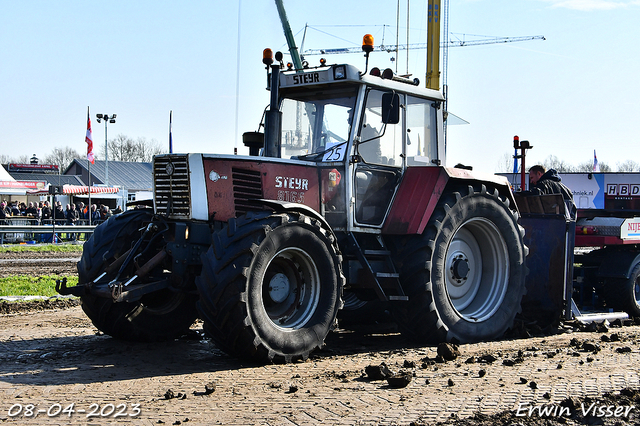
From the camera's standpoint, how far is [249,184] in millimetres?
6680

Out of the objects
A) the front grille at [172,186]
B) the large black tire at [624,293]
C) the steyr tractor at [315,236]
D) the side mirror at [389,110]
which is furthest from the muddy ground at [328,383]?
the side mirror at [389,110]

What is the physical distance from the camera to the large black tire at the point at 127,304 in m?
7.06

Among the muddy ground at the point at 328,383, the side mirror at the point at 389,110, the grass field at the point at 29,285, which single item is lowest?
the grass field at the point at 29,285

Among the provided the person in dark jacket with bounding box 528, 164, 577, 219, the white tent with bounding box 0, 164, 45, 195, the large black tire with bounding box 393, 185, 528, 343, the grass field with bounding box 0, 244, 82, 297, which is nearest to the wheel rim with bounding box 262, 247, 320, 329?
the large black tire with bounding box 393, 185, 528, 343

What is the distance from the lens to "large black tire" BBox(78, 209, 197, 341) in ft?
23.2

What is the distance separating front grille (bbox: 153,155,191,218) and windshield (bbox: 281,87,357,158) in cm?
136

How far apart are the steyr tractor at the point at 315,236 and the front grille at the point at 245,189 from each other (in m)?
0.01

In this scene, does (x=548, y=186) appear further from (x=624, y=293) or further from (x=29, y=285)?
(x=29, y=285)

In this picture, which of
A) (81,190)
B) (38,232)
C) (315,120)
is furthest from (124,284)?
(81,190)

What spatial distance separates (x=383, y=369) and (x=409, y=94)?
3478mm

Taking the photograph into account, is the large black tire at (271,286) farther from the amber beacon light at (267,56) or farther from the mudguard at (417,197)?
the amber beacon light at (267,56)

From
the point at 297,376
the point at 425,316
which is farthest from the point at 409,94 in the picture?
the point at 297,376

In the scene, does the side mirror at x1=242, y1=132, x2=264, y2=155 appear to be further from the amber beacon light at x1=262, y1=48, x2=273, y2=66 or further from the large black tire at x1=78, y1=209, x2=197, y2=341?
the large black tire at x1=78, y1=209, x2=197, y2=341

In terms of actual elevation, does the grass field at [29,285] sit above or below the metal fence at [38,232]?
below
